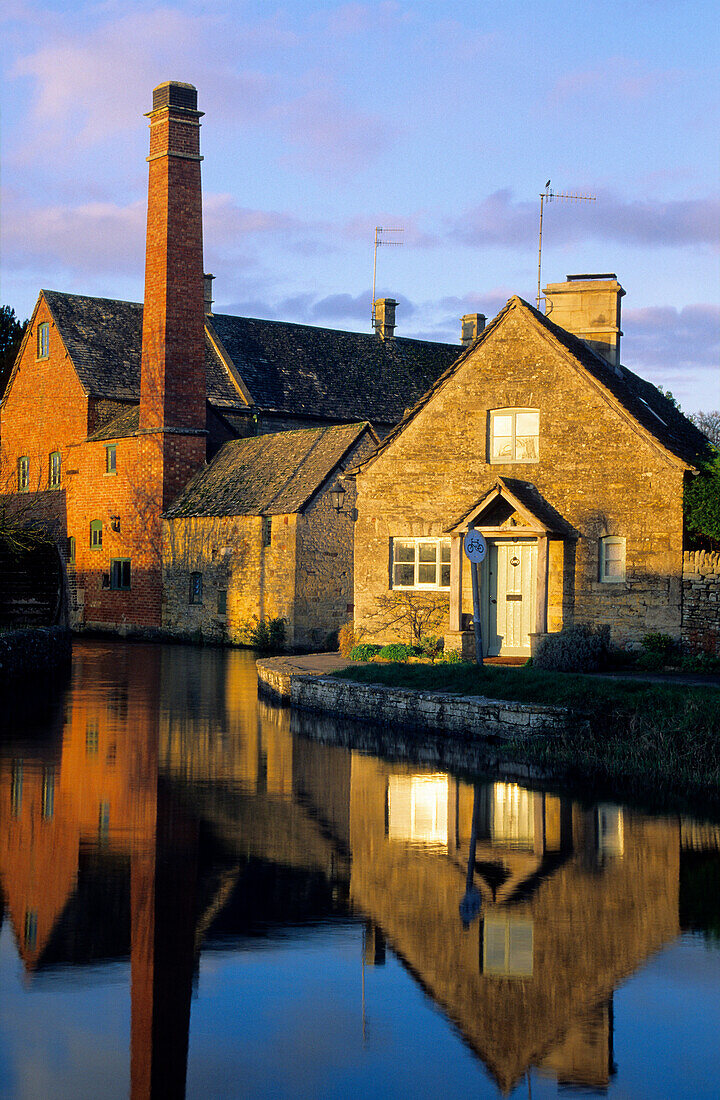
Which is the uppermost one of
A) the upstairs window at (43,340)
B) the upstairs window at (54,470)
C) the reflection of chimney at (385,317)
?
the reflection of chimney at (385,317)

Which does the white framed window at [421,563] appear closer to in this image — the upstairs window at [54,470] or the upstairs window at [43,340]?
the upstairs window at [54,470]

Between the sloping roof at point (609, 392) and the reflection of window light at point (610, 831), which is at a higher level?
the sloping roof at point (609, 392)

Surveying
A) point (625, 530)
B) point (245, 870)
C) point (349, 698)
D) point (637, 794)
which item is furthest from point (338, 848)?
point (625, 530)

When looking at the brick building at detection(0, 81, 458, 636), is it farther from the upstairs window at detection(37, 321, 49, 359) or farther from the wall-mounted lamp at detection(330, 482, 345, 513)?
the wall-mounted lamp at detection(330, 482, 345, 513)

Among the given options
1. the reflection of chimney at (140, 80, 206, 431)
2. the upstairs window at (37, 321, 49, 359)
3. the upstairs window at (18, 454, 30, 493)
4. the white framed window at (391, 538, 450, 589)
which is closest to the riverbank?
the white framed window at (391, 538, 450, 589)

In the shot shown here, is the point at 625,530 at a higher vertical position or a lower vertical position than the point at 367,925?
higher

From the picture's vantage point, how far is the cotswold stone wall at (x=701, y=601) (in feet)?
77.5

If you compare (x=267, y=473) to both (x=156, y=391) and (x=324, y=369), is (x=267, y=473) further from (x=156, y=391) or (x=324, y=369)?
(x=324, y=369)

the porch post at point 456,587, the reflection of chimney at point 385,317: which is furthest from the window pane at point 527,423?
the reflection of chimney at point 385,317

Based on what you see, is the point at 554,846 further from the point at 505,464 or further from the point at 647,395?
the point at 647,395

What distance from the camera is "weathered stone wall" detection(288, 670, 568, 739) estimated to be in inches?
637

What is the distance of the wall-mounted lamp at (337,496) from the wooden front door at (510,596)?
10000 mm

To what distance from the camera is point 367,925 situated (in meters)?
7.93

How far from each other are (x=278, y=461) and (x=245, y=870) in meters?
29.8
